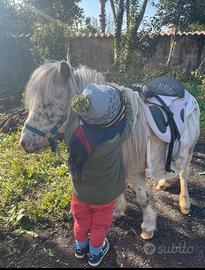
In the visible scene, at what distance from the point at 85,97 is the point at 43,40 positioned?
7557mm

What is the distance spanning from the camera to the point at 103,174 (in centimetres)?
221

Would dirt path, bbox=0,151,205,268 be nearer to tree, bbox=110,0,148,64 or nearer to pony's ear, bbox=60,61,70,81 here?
pony's ear, bbox=60,61,70,81

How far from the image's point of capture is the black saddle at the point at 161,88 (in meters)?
2.68

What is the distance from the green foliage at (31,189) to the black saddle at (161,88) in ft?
4.68

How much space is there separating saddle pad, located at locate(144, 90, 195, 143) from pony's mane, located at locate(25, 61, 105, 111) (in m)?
0.51

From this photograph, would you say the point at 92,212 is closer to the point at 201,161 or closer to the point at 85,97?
the point at 85,97

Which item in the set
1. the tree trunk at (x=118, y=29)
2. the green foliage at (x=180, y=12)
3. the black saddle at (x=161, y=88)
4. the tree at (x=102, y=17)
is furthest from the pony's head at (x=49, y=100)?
the tree at (x=102, y=17)

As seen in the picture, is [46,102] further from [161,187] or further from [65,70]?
[161,187]

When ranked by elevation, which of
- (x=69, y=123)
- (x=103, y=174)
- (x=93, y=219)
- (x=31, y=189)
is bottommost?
(x=31, y=189)

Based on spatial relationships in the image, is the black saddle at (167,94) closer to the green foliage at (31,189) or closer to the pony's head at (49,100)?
the pony's head at (49,100)

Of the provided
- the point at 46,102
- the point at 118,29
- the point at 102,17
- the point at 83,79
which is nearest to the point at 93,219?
the point at 46,102

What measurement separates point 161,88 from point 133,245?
1.47 metres

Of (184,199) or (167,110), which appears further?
(184,199)

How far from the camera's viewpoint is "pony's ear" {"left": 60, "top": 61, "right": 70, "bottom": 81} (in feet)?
7.37
